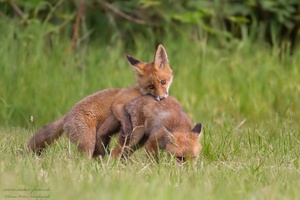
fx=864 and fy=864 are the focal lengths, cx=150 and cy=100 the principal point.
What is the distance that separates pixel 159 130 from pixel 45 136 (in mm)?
1271

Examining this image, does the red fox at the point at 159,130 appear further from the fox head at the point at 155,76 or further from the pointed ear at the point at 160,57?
the pointed ear at the point at 160,57

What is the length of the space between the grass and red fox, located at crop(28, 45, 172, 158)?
0.59 ft

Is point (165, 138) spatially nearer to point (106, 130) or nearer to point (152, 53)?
point (106, 130)

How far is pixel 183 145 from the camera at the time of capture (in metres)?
8.13

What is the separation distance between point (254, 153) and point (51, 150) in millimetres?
1998

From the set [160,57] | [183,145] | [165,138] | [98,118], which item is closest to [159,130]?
[165,138]

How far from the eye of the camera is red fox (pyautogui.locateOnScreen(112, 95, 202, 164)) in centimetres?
813

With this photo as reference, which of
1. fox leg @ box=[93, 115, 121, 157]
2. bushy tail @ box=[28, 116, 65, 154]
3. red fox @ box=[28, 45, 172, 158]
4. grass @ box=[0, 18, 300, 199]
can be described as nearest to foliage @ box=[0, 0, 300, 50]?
grass @ box=[0, 18, 300, 199]

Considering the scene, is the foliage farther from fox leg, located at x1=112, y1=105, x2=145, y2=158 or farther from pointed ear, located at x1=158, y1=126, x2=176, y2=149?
pointed ear, located at x1=158, y1=126, x2=176, y2=149

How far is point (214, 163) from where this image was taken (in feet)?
27.0

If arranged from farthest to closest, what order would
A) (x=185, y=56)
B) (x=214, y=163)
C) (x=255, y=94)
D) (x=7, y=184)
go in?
(x=185, y=56) → (x=255, y=94) → (x=214, y=163) → (x=7, y=184)

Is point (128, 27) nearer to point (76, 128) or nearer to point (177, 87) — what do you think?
point (177, 87)

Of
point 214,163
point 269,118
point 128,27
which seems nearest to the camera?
point 214,163

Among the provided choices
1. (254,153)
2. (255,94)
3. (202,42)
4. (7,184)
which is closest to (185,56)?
(202,42)
